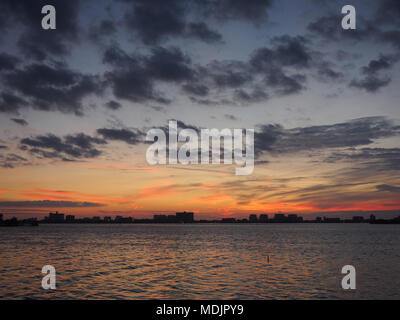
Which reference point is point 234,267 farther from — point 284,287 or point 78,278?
point 78,278

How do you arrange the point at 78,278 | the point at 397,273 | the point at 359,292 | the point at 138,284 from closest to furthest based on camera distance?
the point at 359,292 → the point at 138,284 → the point at 78,278 → the point at 397,273

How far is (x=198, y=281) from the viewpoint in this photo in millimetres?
45250

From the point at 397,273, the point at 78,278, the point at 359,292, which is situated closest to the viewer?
the point at 359,292

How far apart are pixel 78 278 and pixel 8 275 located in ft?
36.3

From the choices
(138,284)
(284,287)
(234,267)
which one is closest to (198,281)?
(138,284)
